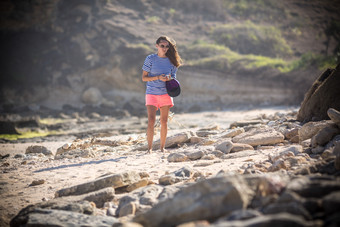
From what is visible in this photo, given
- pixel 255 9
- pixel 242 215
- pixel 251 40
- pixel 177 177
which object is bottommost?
pixel 177 177

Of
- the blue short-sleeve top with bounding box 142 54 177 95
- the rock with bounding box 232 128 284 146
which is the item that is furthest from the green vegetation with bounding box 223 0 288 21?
the blue short-sleeve top with bounding box 142 54 177 95

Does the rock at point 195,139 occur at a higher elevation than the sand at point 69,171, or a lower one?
higher

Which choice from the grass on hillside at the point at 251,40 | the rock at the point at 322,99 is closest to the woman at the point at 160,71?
the rock at the point at 322,99

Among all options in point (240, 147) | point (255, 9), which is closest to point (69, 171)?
point (240, 147)

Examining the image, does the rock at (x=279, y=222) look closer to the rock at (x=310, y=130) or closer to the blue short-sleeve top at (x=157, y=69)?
the rock at (x=310, y=130)

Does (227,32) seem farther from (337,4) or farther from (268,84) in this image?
(337,4)

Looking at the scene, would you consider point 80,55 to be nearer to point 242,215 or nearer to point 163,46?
point 163,46

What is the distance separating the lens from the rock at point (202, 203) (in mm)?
2225

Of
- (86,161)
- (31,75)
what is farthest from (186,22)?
(86,161)

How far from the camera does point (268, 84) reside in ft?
62.7

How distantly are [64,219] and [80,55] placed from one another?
71.6 ft

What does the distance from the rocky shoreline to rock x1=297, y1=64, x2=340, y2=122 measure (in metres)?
0.83

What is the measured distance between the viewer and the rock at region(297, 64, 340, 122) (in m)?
5.50

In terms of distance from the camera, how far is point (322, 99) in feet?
18.8
